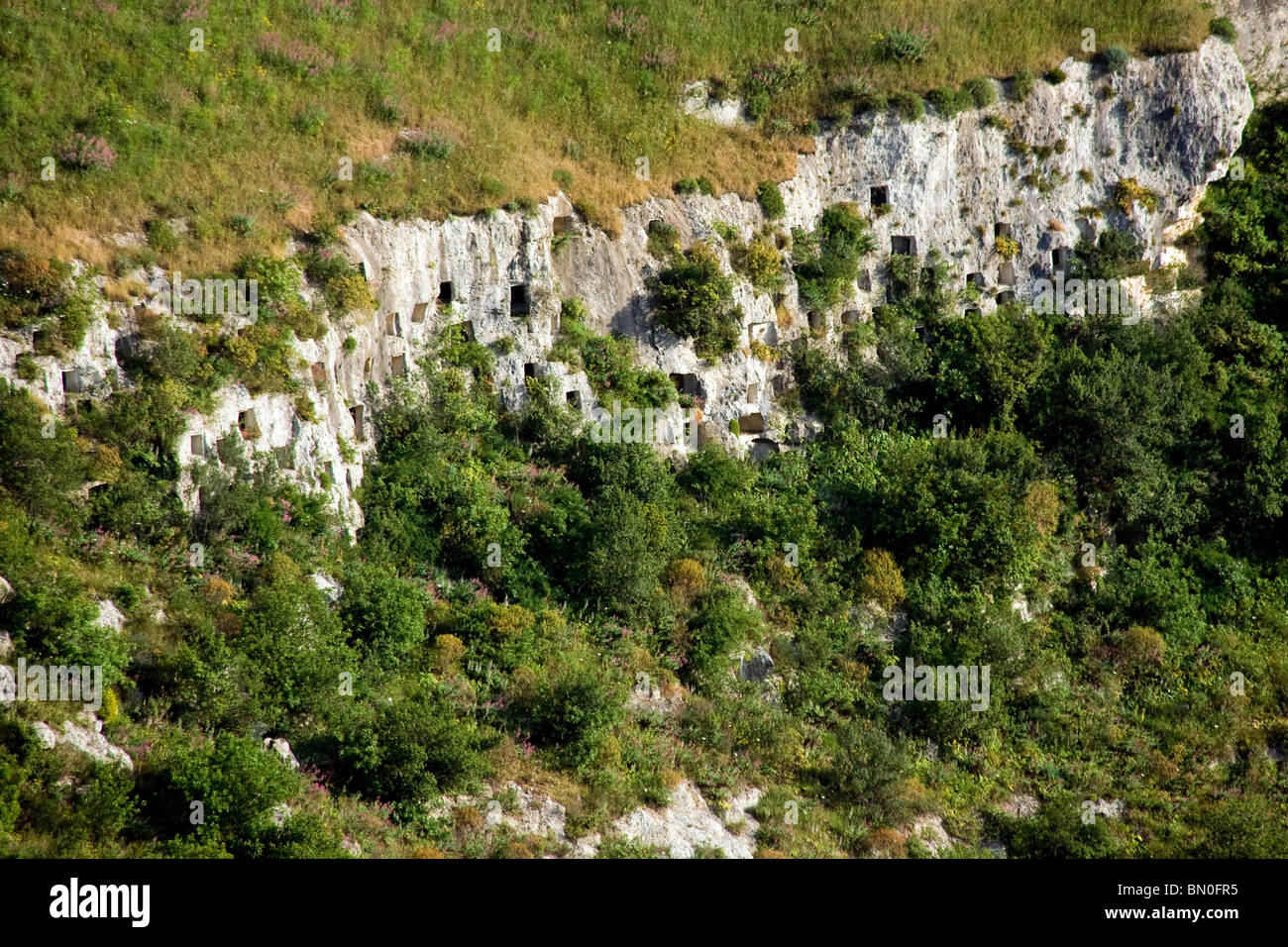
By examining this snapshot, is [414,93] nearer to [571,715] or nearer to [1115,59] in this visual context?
[571,715]

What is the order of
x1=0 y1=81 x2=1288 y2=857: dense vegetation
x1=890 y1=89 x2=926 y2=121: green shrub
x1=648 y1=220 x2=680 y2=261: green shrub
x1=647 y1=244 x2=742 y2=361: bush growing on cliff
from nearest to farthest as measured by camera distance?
x1=0 y1=81 x2=1288 y2=857: dense vegetation, x1=647 y1=244 x2=742 y2=361: bush growing on cliff, x1=648 y1=220 x2=680 y2=261: green shrub, x1=890 y1=89 x2=926 y2=121: green shrub

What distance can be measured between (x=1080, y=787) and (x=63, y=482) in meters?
28.3

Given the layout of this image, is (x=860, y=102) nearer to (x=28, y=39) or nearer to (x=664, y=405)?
(x=664, y=405)

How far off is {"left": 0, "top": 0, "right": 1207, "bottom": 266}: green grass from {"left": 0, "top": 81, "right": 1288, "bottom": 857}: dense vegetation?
14.7 feet

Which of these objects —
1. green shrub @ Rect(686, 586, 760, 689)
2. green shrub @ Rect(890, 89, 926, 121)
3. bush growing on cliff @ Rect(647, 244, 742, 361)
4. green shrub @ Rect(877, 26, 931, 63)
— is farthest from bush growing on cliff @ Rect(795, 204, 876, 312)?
green shrub @ Rect(686, 586, 760, 689)

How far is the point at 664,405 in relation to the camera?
130 feet

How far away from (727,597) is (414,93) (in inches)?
761

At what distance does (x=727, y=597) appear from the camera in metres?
36.2

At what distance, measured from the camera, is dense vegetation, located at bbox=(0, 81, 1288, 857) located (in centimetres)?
2825

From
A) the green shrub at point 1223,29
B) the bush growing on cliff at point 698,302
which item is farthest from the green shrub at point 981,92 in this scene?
the bush growing on cliff at point 698,302

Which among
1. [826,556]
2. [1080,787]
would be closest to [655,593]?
[826,556]

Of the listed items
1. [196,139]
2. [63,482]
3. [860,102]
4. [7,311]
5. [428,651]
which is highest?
[860,102]

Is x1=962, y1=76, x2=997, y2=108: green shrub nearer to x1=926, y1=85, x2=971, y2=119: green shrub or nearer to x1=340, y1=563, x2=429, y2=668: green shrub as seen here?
x1=926, y1=85, x2=971, y2=119: green shrub

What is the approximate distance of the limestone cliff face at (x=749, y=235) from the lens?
113 ft
